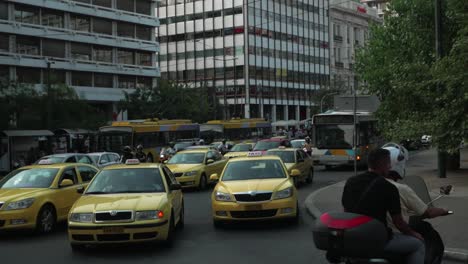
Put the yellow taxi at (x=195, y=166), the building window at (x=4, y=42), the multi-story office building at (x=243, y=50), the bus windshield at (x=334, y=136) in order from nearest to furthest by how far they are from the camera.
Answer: the yellow taxi at (x=195, y=166)
the bus windshield at (x=334, y=136)
the building window at (x=4, y=42)
the multi-story office building at (x=243, y=50)

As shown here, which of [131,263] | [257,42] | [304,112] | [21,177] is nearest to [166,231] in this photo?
[131,263]

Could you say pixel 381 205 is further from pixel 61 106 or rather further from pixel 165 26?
pixel 165 26

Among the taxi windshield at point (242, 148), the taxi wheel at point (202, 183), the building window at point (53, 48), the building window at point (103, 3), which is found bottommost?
the taxi wheel at point (202, 183)

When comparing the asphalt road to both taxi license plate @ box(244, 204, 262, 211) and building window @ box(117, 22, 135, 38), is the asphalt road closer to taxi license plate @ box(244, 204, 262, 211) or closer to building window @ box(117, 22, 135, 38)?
taxi license plate @ box(244, 204, 262, 211)

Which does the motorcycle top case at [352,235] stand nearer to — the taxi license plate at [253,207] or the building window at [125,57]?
the taxi license plate at [253,207]

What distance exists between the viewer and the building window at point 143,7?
234 ft

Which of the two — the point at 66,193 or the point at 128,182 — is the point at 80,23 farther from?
the point at 128,182

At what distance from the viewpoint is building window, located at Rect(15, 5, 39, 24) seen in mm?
57219

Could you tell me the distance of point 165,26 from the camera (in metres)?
97.1

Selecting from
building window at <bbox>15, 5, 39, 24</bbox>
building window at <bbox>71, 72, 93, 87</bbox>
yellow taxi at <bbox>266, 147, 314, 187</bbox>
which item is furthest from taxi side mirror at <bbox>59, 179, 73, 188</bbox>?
building window at <bbox>71, 72, 93, 87</bbox>

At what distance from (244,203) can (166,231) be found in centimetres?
223

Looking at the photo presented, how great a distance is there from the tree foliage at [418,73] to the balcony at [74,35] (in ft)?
125

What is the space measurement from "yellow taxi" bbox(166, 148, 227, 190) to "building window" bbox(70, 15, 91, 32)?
146 feet

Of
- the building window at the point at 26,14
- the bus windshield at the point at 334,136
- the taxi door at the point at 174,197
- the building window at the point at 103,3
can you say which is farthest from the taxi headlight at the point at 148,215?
the building window at the point at 103,3
